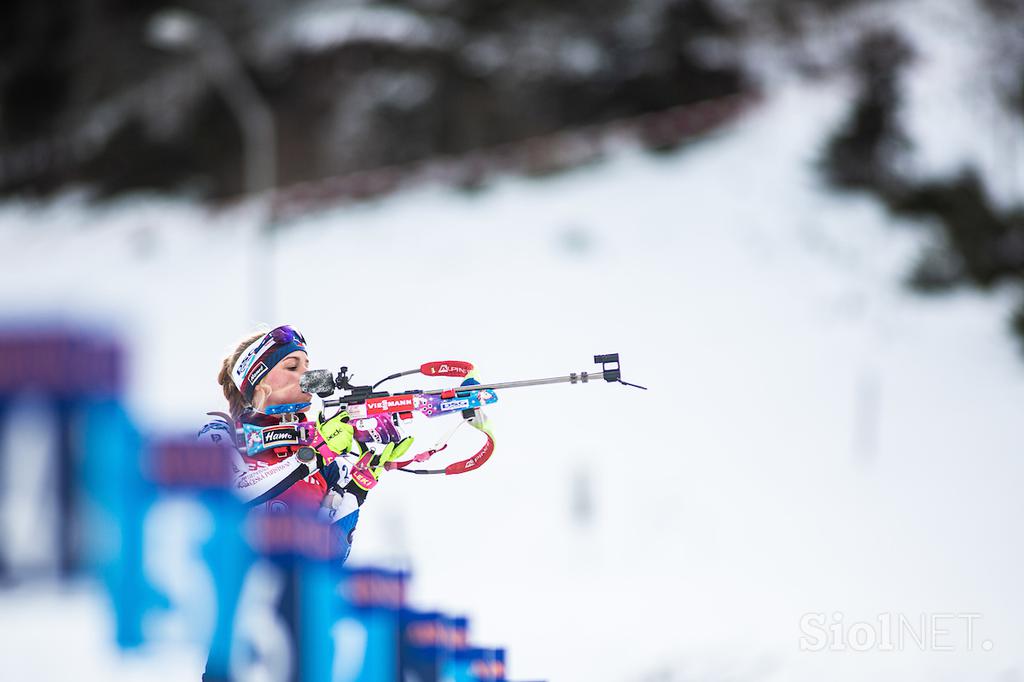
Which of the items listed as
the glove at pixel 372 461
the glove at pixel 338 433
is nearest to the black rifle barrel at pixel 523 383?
the glove at pixel 372 461

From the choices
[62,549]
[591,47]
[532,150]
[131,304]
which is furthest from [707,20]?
[62,549]

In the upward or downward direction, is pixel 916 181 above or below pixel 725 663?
above

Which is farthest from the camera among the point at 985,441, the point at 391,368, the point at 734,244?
the point at 734,244

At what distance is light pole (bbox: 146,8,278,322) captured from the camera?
2214 cm

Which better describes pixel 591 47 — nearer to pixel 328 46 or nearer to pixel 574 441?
pixel 328 46

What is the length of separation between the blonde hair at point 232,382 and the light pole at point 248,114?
14075 millimetres

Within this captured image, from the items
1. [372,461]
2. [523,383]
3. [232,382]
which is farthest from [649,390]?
[523,383]

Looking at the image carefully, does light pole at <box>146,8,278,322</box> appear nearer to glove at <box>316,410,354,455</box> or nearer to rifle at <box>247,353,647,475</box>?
rifle at <box>247,353,647,475</box>

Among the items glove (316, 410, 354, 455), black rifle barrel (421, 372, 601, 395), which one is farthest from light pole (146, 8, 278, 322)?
black rifle barrel (421, 372, 601, 395)

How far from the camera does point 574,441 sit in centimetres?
1775

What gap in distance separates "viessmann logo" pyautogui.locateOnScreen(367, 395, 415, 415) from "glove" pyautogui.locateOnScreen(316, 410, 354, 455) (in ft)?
0.44

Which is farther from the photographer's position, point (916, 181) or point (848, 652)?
point (916, 181)

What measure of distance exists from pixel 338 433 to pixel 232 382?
70 centimetres

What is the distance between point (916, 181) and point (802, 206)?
108 inches
